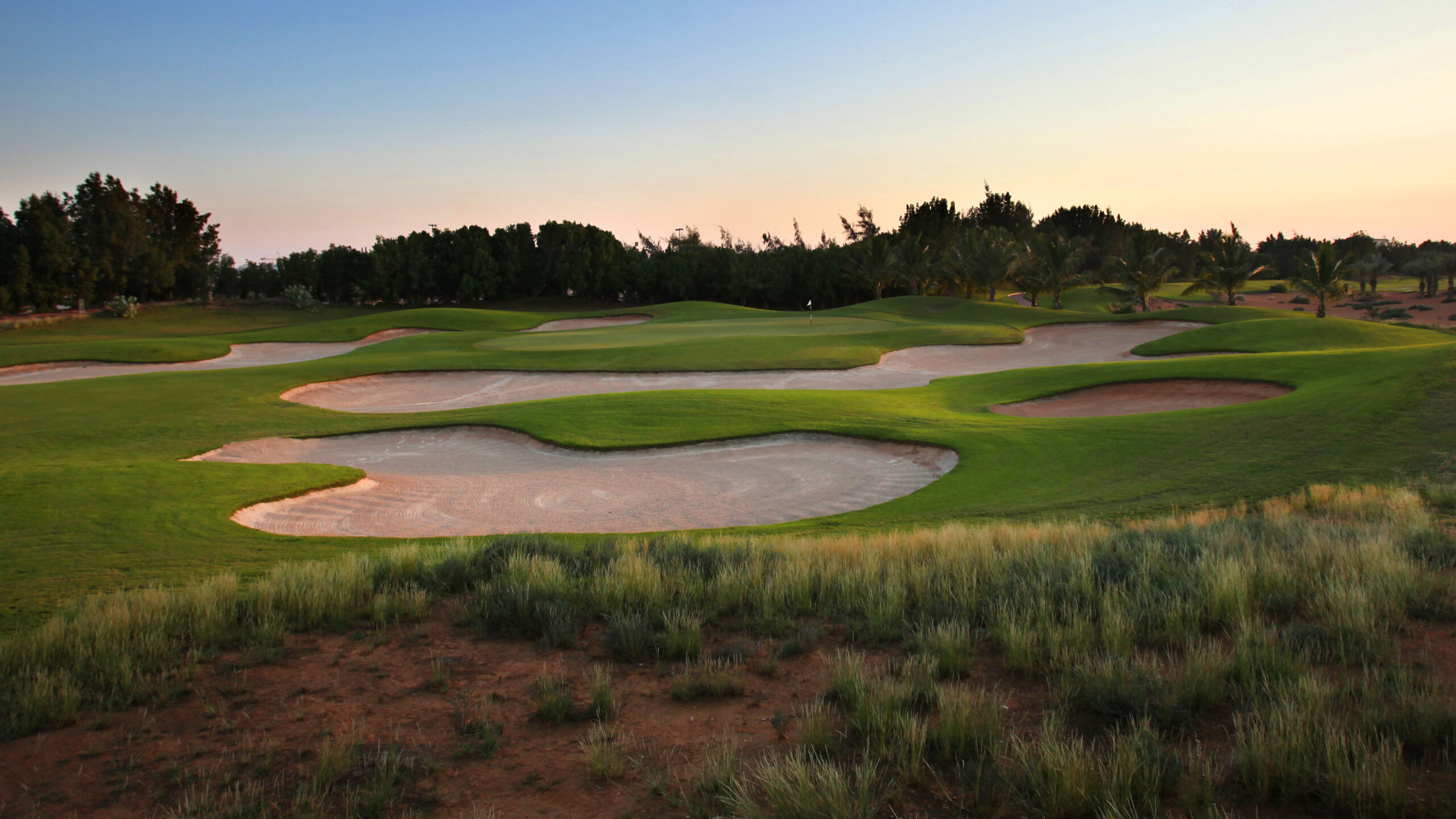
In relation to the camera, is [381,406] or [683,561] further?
[381,406]

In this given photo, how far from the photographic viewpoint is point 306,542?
432 inches

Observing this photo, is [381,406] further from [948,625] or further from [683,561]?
[948,625]

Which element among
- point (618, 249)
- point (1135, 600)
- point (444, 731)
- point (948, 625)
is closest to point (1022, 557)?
point (1135, 600)

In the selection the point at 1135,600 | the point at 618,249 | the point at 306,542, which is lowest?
the point at 306,542

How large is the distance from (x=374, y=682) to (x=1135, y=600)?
5.62 m

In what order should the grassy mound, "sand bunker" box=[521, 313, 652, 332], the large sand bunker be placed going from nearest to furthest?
the large sand bunker
the grassy mound
"sand bunker" box=[521, 313, 652, 332]

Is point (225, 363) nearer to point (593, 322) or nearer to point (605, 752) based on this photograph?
point (593, 322)

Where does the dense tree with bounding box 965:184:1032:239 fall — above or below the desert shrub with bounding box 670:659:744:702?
above

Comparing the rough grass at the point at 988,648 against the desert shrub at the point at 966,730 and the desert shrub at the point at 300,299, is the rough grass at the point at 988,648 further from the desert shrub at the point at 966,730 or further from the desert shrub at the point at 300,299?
the desert shrub at the point at 300,299

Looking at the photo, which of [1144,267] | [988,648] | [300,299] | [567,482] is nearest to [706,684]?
[988,648]

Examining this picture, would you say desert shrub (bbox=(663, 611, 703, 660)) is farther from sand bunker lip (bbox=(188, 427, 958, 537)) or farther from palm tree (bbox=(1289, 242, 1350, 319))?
palm tree (bbox=(1289, 242, 1350, 319))

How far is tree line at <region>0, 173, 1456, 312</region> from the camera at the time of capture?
2383 inches

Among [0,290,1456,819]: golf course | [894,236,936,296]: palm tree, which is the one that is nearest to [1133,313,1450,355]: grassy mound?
[0,290,1456,819]: golf course

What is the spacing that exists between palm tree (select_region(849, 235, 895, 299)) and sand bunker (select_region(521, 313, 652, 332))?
69.7ft
